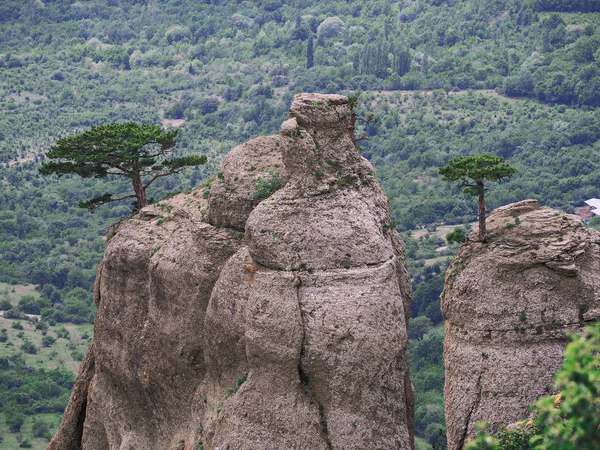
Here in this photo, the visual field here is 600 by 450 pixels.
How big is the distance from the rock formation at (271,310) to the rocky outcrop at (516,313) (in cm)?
217

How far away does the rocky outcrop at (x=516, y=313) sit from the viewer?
3612 cm

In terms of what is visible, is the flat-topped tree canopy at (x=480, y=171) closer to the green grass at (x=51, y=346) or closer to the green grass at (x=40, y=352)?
the green grass at (x=40, y=352)

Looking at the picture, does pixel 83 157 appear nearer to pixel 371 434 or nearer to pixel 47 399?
pixel 371 434

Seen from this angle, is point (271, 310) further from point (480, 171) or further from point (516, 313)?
point (480, 171)

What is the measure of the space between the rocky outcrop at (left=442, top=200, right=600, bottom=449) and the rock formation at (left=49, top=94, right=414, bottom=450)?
7.13ft

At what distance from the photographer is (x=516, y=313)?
36469mm

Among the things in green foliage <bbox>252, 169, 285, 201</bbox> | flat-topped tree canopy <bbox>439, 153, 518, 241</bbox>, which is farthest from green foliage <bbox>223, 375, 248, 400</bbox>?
flat-topped tree canopy <bbox>439, 153, 518, 241</bbox>

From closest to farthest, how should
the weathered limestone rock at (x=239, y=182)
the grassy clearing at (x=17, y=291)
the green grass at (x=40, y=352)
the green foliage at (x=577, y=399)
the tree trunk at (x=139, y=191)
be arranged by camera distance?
the green foliage at (x=577, y=399) < the weathered limestone rock at (x=239, y=182) < the tree trunk at (x=139, y=191) < the green grass at (x=40, y=352) < the grassy clearing at (x=17, y=291)

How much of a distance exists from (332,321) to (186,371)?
7.72 meters

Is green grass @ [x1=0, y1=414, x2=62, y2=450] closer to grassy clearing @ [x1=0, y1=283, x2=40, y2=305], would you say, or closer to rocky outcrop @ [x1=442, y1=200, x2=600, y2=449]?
grassy clearing @ [x1=0, y1=283, x2=40, y2=305]

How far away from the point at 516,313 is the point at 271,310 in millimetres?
8155

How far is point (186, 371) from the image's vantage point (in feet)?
136

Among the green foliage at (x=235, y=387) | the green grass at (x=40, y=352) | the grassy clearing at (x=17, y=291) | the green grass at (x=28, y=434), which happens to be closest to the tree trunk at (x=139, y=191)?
the green foliage at (x=235, y=387)

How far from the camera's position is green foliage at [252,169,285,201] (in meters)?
40.1
